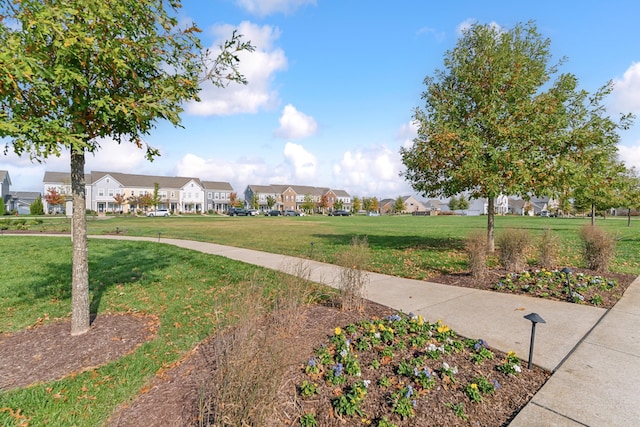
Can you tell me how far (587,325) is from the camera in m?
4.67

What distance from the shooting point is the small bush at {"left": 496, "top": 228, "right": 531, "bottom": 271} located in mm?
7715

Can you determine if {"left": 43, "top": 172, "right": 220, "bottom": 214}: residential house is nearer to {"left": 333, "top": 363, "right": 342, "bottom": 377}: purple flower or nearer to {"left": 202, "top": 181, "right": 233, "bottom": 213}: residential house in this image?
{"left": 202, "top": 181, "right": 233, "bottom": 213}: residential house

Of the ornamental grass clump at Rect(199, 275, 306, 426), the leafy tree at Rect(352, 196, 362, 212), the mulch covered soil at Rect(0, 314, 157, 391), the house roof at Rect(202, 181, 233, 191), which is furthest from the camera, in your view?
the leafy tree at Rect(352, 196, 362, 212)

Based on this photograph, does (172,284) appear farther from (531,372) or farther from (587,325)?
(587,325)

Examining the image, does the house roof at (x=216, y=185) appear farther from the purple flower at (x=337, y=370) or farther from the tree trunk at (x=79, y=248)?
the purple flower at (x=337, y=370)

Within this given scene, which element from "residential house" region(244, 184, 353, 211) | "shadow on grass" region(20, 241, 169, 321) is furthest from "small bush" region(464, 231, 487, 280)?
"residential house" region(244, 184, 353, 211)

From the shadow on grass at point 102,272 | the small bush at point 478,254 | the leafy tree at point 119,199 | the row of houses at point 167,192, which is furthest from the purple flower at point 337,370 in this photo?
the leafy tree at point 119,199

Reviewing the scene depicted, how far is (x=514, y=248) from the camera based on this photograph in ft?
25.5

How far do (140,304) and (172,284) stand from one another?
4.61 feet

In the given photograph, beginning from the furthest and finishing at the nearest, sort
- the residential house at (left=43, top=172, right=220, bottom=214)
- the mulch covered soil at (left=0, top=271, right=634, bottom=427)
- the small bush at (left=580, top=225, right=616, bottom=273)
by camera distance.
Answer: the residential house at (left=43, top=172, right=220, bottom=214)
the small bush at (left=580, top=225, right=616, bottom=273)
the mulch covered soil at (left=0, top=271, right=634, bottom=427)

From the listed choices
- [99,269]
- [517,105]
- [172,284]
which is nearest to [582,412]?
[172,284]

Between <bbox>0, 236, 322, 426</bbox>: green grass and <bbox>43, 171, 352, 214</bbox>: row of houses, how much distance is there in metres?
54.1

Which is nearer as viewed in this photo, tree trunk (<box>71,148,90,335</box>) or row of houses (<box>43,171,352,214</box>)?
tree trunk (<box>71,148,90,335</box>)

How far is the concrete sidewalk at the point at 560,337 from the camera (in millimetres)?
2785
